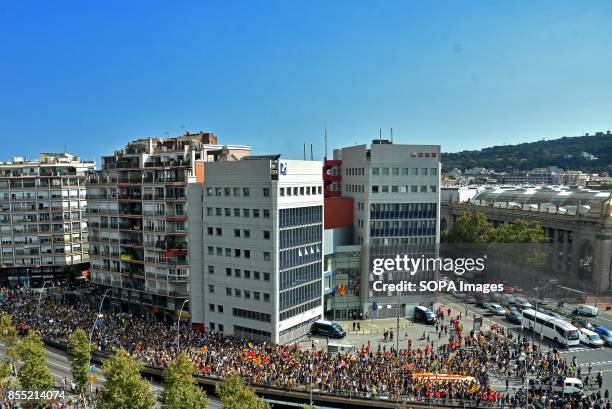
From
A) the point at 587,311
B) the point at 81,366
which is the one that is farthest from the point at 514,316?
the point at 81,366

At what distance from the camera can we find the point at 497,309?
6862cm


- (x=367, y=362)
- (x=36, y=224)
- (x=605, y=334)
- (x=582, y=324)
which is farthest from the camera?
(x=36, y=224)

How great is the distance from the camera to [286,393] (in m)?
43.9

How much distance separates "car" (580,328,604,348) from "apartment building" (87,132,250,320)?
1834 inches

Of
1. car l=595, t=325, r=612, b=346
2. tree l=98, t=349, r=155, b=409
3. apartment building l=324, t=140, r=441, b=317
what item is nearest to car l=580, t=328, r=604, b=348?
car l=595, t=325, r=612, b=346

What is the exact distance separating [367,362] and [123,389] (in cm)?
2233

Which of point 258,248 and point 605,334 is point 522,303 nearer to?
point 605,334

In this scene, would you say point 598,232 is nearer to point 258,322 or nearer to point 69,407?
point 258,322

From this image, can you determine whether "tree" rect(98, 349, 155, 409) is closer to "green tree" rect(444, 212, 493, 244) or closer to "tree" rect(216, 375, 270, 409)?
"tree" rect(216, 375, 270, 409)

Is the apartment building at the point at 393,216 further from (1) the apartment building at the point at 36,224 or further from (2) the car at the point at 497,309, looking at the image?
(1) the apartment building at the point at 36,224

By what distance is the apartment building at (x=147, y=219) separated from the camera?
63031 mm

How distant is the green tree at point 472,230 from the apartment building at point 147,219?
135ft

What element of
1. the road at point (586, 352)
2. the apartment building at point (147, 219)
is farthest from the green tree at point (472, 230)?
the apartment building at point (147, 219)

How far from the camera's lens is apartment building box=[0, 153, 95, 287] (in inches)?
3450
